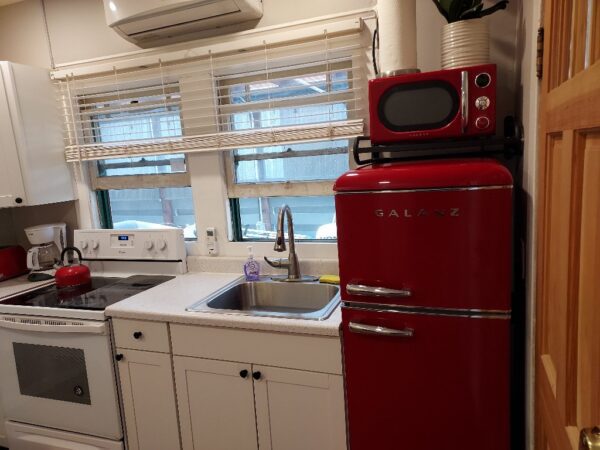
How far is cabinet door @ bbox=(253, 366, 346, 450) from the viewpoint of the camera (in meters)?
1.62

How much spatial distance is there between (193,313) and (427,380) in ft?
3.20

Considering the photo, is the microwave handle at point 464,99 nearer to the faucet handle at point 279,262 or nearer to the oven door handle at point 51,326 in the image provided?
the faucet handle at point 279,262

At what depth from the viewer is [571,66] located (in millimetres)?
848

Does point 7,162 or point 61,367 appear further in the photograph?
point 7,162

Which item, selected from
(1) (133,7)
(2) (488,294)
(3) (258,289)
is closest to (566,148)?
(2) (488,294)

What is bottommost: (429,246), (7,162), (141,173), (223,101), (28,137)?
(429,246)

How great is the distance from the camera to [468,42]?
1.52 m

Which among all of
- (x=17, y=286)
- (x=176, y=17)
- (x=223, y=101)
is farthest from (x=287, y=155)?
(x=17, y=286)

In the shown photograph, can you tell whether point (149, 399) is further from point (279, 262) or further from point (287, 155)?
point (287, 155)

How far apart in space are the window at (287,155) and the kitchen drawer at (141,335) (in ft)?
2.68

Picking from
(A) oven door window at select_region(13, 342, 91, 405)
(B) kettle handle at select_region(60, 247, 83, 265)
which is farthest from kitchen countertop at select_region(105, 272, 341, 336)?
(B) kettle handle at select_region(60, 247, 83, 265)

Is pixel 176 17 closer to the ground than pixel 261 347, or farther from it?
farther from it

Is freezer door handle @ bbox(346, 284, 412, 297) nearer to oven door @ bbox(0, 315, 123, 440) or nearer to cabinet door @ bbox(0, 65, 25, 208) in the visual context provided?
oven door @ bbox(0, 315, 123, 440)

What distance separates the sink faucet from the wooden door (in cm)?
120
